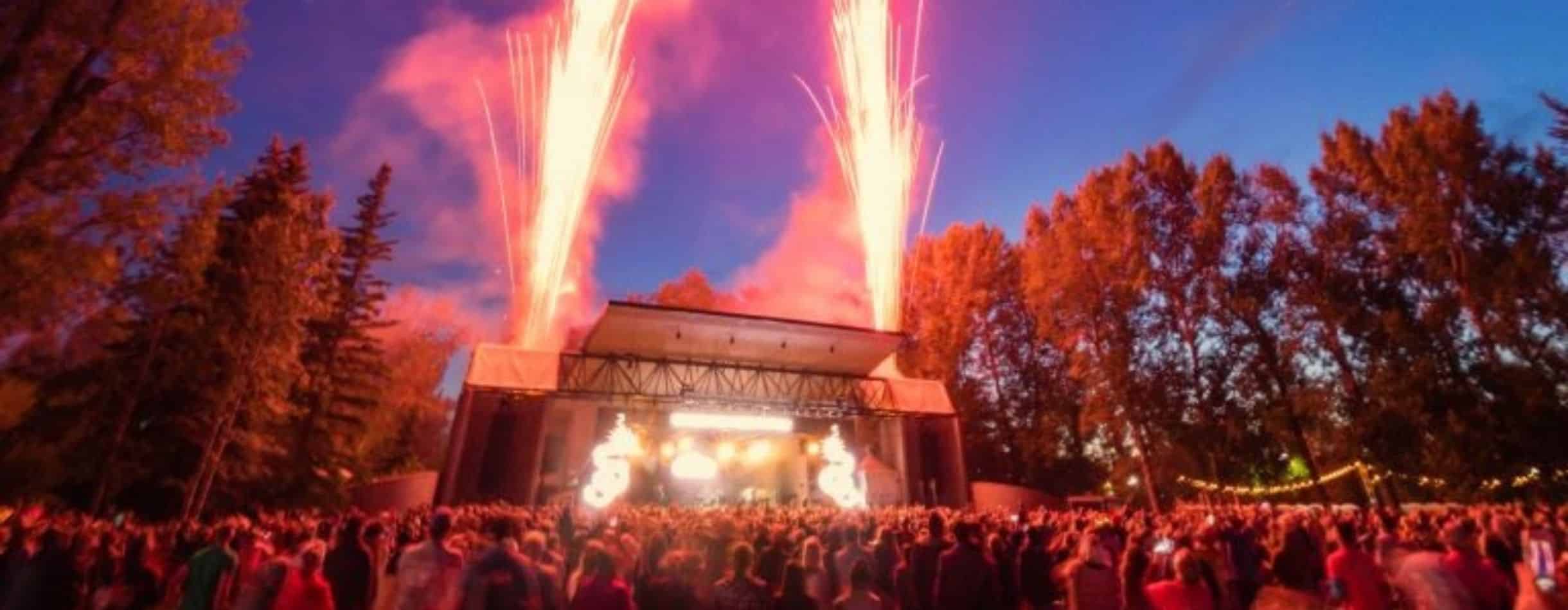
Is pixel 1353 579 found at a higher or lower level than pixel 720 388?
lower

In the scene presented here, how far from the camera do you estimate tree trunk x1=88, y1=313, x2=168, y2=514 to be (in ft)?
50.1

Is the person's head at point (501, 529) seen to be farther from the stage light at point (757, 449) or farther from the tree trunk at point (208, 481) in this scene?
the stage light at point (757, 449)

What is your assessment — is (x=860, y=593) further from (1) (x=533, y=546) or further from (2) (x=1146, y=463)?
(2) (x=1146, y=463)

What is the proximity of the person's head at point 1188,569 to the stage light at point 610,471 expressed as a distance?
17649 mm

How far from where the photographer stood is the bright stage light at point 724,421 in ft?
71.7

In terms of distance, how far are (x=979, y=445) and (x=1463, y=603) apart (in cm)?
3143

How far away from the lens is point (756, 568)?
7.89m

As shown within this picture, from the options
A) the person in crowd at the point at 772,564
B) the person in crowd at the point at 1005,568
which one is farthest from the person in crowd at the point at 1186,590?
the person in crowd at the point at 772,564

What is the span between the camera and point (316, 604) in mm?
5023

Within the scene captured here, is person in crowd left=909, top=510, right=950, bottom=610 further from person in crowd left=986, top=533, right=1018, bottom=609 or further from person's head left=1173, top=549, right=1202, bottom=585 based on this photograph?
person's head left=1173, top=549, right=1202, bottom=585

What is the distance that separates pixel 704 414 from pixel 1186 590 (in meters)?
18.1

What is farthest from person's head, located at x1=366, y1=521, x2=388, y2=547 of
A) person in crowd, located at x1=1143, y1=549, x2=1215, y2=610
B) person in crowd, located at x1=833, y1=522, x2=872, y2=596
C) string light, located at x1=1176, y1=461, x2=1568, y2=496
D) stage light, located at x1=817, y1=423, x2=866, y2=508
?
string light, located at x1=1176, y1=461, x2=1568, y2=496

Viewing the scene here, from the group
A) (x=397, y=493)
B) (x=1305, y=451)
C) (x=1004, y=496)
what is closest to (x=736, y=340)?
(x=397, y=493)

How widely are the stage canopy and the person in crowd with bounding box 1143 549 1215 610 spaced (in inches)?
607
